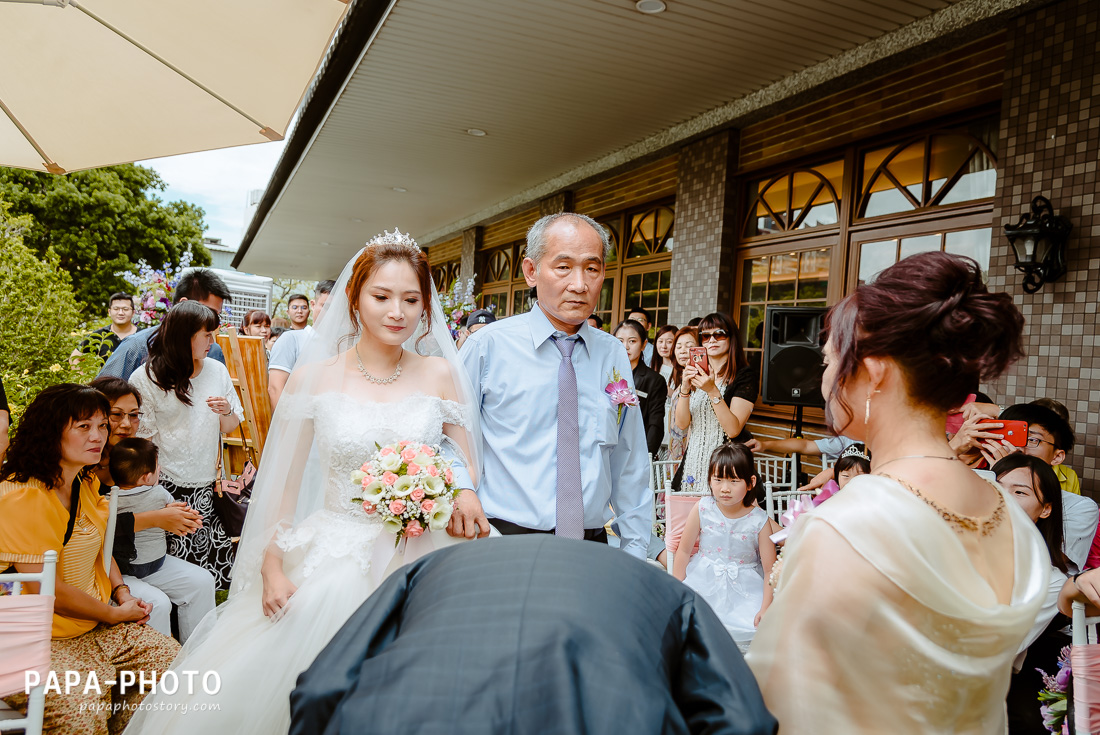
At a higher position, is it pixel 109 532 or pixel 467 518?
pixel 467 518

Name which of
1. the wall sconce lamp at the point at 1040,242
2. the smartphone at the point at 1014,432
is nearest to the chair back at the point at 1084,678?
the smartphone at the point at 1014,432

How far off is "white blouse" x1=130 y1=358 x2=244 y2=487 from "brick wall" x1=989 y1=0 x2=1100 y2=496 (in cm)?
473

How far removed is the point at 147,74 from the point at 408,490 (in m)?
2.08

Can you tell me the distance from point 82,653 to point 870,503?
2.58 metres

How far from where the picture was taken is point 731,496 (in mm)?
3447

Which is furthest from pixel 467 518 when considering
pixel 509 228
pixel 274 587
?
pixel 509 228

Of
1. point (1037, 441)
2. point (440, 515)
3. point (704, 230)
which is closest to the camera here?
point (440, 515)

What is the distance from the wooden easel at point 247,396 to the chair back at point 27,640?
93.1 inches

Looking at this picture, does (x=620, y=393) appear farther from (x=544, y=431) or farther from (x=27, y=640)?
(x=27, y=640)

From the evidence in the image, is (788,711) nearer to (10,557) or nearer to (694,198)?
(10,557)

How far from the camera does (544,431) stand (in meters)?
2.19

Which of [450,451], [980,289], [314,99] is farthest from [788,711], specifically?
[314,99]

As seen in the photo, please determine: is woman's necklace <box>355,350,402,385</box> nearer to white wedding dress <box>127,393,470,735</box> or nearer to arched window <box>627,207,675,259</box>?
white wedding dress <box>127,393,470,735</box>

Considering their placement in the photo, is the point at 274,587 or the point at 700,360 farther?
the point at 700,360
